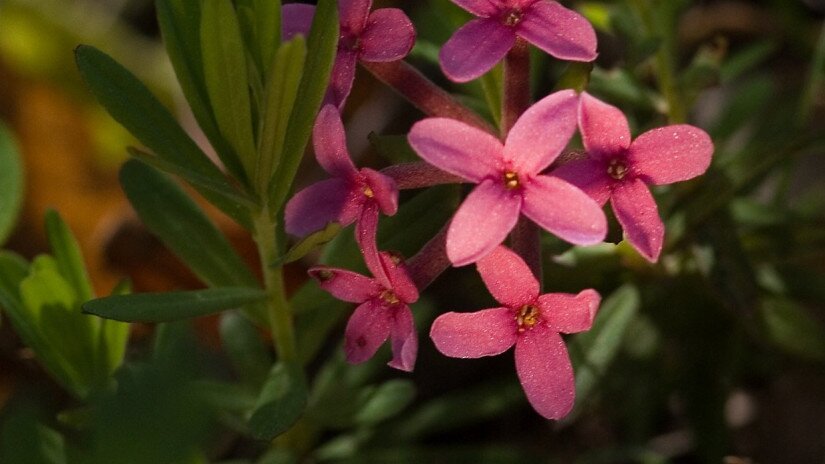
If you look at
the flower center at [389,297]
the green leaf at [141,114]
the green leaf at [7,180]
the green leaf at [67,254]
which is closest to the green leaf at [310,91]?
the green leaf at [141,114]

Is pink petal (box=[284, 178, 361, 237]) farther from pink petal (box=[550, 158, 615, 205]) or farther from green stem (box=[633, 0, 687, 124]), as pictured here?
green stem (box=[633, 0, 687, 124])

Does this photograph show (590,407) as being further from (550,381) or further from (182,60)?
(182,60)

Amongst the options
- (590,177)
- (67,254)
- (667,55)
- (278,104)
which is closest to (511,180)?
(590,177)

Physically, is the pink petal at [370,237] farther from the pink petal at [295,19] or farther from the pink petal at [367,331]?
the pink petal at [295,19]

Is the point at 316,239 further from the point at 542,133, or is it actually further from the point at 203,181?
the point at 542,133

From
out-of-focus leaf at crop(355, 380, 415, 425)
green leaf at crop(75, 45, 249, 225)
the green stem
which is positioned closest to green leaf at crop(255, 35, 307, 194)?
green leaf at crop(75, 45, 249, 225)
